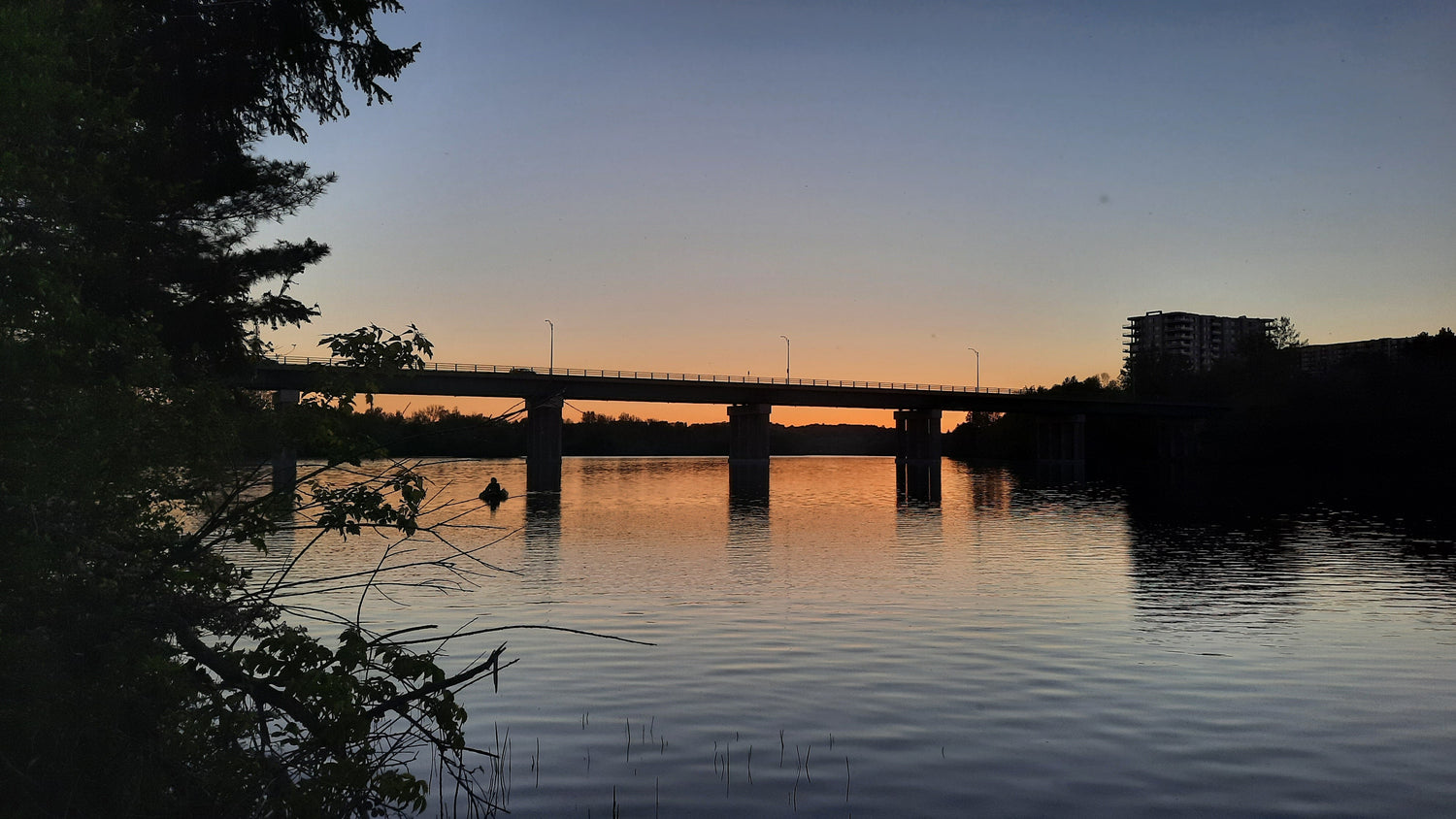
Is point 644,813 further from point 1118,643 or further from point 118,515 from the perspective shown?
point 1118,643

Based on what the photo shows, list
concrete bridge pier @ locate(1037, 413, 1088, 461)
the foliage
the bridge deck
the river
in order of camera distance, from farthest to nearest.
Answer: concrete bridge pier @ locate(1037, 413, 1088, 461), the bridge deck, the river, the foliage

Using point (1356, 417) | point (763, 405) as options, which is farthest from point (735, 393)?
point (1356, 417)

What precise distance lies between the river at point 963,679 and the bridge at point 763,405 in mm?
52684

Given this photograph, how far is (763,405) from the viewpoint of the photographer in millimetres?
139250

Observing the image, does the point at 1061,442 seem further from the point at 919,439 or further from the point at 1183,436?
the point at 919,439

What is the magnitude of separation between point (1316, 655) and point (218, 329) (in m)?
21.7

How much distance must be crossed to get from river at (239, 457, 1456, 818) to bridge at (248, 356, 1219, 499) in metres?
52.7

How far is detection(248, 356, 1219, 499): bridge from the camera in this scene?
330ft

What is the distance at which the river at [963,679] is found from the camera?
1218 cm

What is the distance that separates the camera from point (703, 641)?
21.9 meters

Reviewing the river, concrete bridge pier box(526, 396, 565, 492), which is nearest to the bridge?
concrete bridge pier box(526, 396, 565, 492)

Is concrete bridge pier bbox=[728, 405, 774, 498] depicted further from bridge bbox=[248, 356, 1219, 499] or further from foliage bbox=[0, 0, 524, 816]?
foliage bbox=[0, 0, 524, 816]

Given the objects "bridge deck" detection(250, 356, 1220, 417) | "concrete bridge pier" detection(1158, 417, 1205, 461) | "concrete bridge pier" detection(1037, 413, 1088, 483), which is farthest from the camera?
"concrete bridge pier" detection(1158, 417, 1205, 461)

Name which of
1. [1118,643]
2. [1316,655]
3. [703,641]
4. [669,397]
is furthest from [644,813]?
[669,397]
